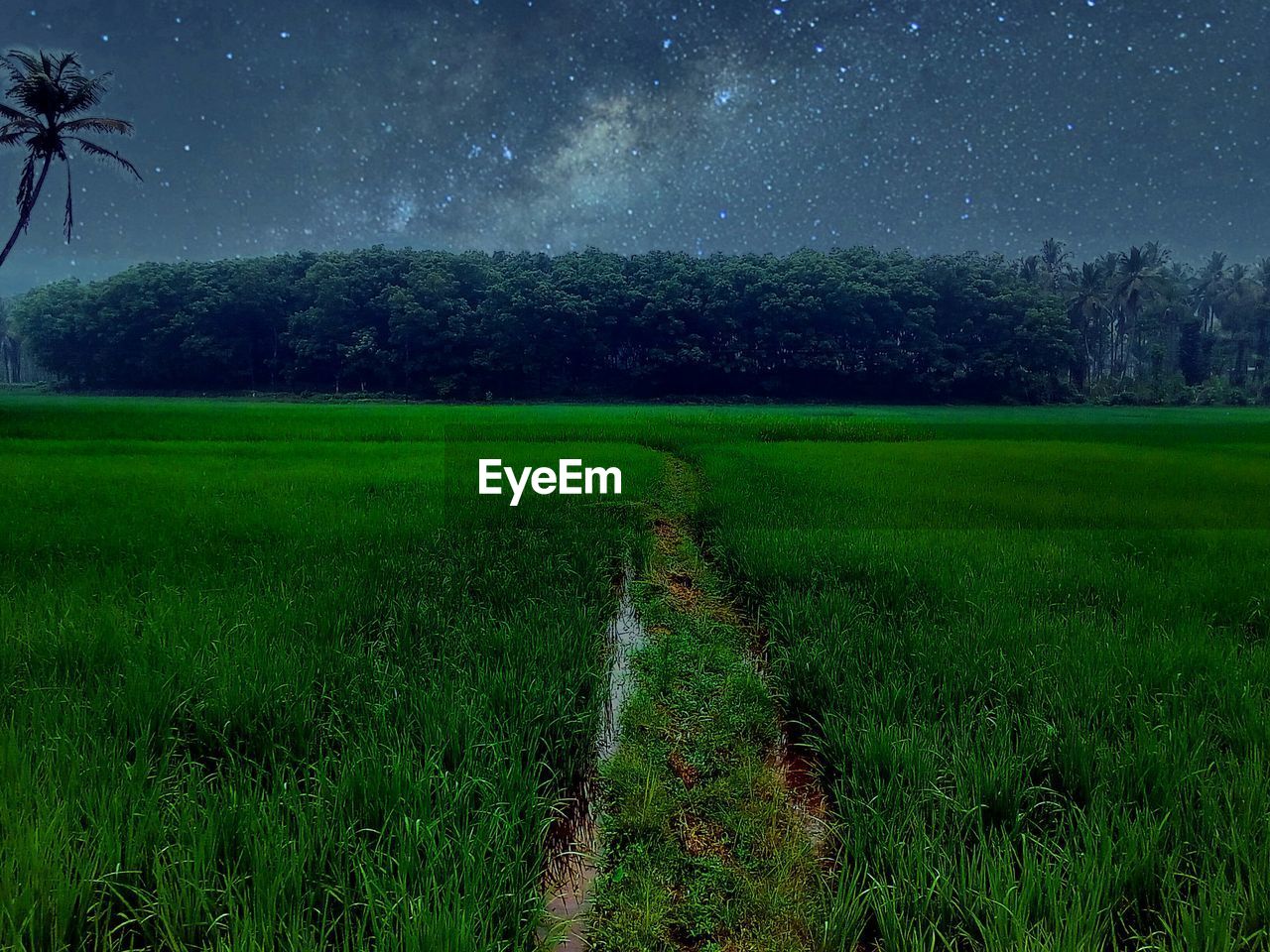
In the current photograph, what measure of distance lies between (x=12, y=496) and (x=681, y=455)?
40.2 ft

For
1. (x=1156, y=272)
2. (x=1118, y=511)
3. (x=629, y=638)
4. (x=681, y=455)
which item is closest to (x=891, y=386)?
(x=1156, y=272)

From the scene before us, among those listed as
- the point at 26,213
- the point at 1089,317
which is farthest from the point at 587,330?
the point at 1089,317

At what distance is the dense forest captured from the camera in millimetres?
50812

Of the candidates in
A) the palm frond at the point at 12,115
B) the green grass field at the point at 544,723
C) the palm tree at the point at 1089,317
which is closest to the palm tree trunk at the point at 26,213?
the palm frond at the point at 12,115

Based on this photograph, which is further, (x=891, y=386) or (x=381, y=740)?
(x=891, y=386)

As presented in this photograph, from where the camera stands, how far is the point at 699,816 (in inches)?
97.4

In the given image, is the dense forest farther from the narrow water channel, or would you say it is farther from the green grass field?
the narrow water channel

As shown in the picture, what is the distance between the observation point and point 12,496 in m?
7.19

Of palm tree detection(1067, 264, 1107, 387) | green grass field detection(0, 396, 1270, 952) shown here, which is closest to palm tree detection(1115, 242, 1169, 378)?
palm tree detection(1067, 264, 1107, 387)

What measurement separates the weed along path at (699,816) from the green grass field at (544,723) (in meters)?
0.03

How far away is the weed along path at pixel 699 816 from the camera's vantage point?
191cm

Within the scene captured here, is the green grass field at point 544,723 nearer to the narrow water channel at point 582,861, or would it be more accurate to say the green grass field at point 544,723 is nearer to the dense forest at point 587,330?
the narrow water channel at point 582,861

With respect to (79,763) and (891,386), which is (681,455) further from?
(891,386)

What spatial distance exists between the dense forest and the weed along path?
157ft
